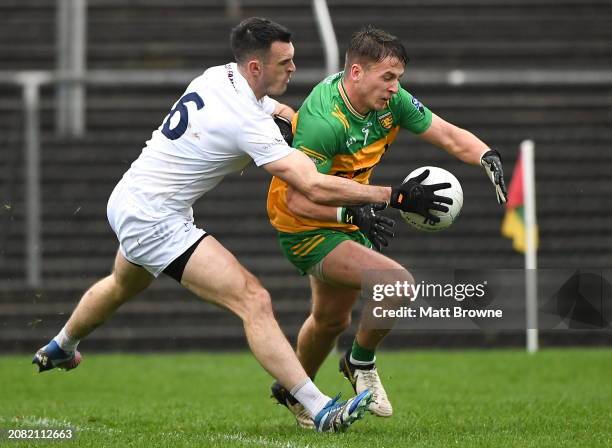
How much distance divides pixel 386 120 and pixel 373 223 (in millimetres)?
938

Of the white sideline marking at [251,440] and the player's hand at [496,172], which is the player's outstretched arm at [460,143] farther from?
the white sideline marking at [251,440]

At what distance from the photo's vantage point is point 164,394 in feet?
30.3

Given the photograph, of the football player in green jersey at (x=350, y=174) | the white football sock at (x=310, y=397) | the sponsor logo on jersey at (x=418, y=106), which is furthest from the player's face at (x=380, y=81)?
the white football sock at (x=310, y=397)

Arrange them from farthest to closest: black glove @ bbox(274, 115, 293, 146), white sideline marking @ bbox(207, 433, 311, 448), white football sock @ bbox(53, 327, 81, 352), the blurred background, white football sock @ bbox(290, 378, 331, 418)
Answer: the blurred background → white football sock @ bbox(53, 327, 81, 352) → black glove @ bbox(274, 115, 293, 146) → white football sock @ bbox(290, 378, 331, 418) → white sideline marking @ bbox(207, 433, 311, 448)

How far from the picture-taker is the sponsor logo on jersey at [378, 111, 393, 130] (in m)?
7.02

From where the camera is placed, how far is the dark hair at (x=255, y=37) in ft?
21.1

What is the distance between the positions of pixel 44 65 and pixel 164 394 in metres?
7.03

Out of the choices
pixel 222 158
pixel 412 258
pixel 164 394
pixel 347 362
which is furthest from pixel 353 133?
pixel 412 258

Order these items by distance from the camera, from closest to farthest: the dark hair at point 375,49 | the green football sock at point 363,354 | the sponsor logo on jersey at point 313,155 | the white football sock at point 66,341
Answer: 1. the sponsor logo on jersey at point 313,155
2. the dark hair at point 375,49
3. the green football sock at point 363,354
4. the white football sock at point 66,341

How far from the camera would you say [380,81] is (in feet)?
22.2

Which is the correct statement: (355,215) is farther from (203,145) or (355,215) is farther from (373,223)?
(203,145)

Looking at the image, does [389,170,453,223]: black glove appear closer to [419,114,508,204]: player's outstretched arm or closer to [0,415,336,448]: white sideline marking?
[419,114,508,204]: player's outstretched arm

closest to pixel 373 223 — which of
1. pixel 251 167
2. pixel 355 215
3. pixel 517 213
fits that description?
pixel 355 215

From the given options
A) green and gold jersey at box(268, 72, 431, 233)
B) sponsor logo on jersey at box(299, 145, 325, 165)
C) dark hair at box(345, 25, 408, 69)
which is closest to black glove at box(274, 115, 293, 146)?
green and gold jersey at box(268, 72, 431, 233)
